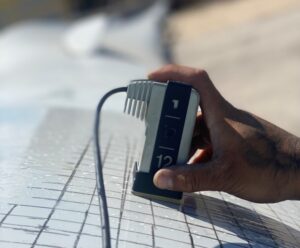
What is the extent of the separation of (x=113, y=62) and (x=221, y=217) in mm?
4071

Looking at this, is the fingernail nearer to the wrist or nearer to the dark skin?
the dark skin

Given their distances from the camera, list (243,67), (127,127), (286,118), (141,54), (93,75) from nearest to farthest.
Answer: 1. (127,127)
2. (93,75)
3. (141,54)
4. (286,118)
5. (243,67)

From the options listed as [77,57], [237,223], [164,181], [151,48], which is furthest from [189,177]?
[151,48]

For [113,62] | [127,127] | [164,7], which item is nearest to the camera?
[127,127]

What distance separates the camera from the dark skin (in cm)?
183

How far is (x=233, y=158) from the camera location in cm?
184

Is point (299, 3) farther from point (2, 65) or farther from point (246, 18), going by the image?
point (2, 65)

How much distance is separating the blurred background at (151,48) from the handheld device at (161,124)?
204cm

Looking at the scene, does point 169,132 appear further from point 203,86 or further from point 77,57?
point 77,57

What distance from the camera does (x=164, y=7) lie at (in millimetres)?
9875

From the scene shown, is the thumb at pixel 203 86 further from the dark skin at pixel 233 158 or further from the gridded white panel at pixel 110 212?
the gridded white panel at pixel 110 212

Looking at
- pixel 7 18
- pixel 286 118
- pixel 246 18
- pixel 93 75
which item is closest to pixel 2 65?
pixel 93 75

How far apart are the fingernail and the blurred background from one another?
2.11 meters

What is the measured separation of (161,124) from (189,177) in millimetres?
121
